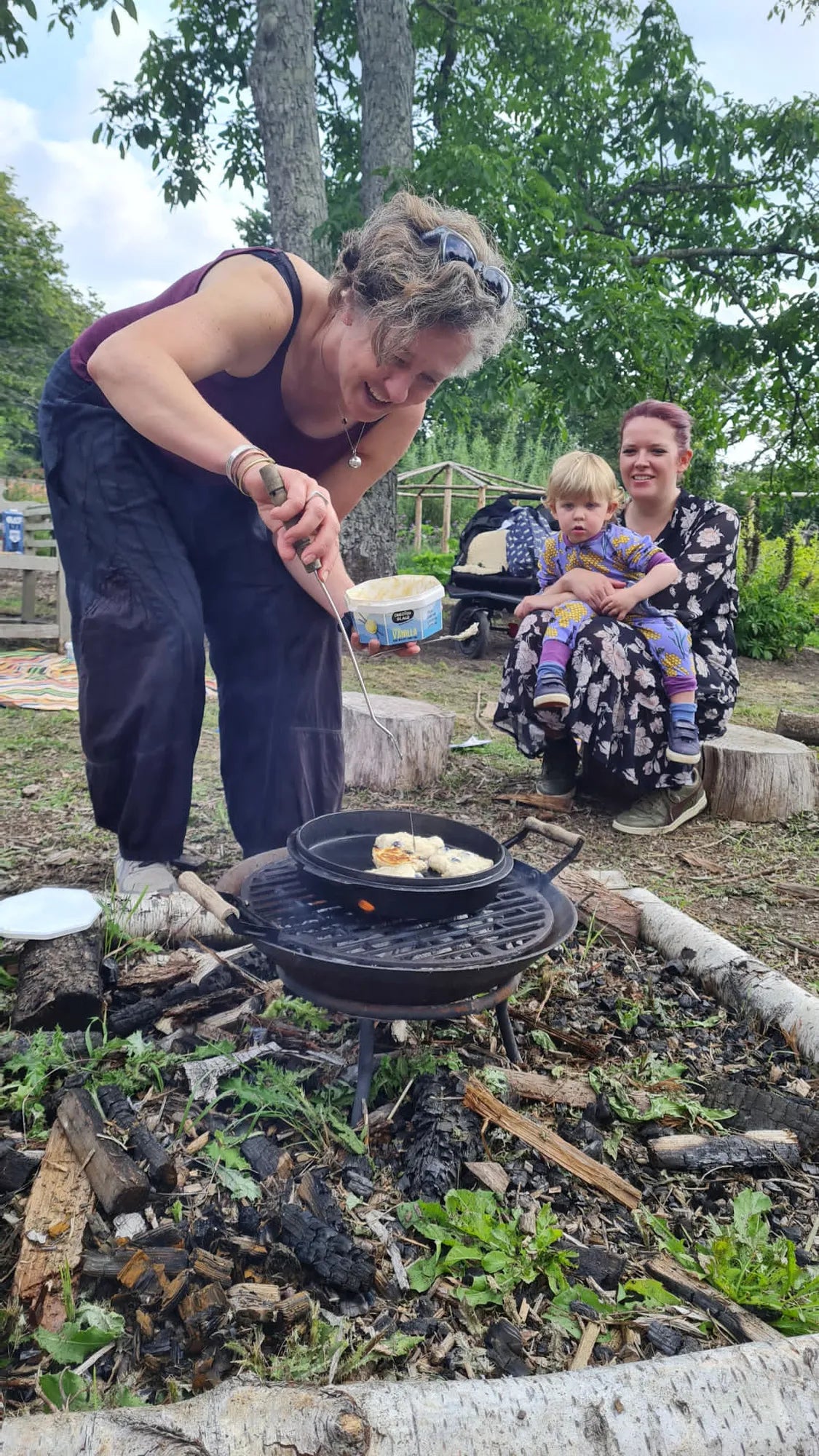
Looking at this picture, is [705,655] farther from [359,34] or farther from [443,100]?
[443,100]

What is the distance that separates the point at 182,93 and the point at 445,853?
41.2 feet

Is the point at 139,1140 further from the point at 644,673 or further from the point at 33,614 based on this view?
the point at 33,614

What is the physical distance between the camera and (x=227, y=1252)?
4.65 feet

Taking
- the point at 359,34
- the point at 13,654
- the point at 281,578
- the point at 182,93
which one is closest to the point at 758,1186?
the point at 281,578

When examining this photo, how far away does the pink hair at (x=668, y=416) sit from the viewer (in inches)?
161

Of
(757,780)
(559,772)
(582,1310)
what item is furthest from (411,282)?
(757,780)

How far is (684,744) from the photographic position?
13.0 ft

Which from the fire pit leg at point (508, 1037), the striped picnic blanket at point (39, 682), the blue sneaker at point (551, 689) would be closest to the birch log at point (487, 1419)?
the fire pit leg at point (508, 1037)

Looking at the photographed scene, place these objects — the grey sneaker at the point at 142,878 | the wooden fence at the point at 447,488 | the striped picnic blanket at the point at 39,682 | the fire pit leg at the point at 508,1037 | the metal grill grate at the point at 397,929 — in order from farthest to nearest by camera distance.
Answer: the wooden fence at the point at 447,488, the striped picnic blanket at the point at 39,682, the grey sneaker at the point at 142,878, the fire pit leg at the point at 508,1037, the metal grill grate at the point at 397,929

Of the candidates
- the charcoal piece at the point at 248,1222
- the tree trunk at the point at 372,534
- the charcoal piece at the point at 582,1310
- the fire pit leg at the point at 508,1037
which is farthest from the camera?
the tree trunk at the point at 372,534

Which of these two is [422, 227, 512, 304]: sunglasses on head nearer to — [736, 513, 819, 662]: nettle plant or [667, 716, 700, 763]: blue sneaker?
[667, 716, 700, 763]: blue sneaker

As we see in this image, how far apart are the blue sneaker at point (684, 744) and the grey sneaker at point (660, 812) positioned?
0.70 ft

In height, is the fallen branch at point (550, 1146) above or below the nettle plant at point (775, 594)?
below

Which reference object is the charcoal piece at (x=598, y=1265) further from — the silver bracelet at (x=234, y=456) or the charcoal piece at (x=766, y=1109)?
the silver bracelet at (x=234, y=456)
